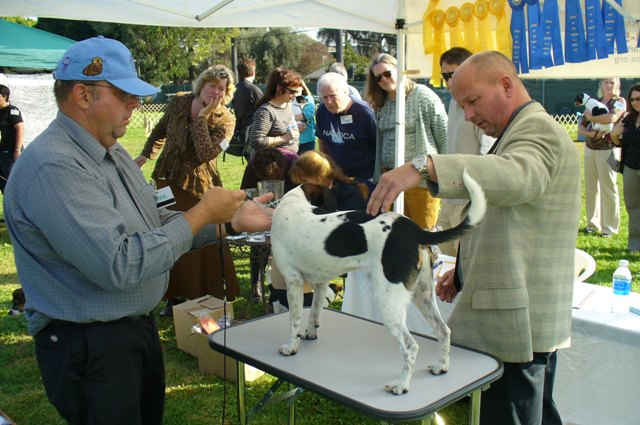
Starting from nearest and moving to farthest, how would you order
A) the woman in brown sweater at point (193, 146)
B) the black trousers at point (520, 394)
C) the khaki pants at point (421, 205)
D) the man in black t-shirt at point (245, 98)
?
1. the black trousers at point (520, 394)
2. the woman in brown sweater at point (193, 146)
3. the khaki pants at point (421, 205)
4. the man in black t-shirt at point (245, 98)

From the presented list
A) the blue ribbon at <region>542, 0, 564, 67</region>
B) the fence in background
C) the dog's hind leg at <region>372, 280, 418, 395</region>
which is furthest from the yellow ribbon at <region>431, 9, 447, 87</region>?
the fence in background

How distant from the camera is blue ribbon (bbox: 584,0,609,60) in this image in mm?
4180

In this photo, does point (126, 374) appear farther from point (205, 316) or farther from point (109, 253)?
point (205, 316)

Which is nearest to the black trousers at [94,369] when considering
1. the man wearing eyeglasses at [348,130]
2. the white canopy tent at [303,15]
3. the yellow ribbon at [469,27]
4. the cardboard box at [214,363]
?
the cardboard box at [214,363]

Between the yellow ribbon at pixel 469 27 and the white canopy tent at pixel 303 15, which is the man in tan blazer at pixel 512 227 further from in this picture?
the white canopy tent at pixel 303 15

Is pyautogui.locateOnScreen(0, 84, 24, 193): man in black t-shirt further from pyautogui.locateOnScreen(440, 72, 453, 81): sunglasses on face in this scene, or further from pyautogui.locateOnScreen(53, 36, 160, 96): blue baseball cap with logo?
pyautogui.locateOnScreen(53, 36, 160, 96): blue baseball cap with logo

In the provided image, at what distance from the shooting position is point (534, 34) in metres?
4.31

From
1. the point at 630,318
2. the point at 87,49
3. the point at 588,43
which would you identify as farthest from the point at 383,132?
the point at 87,49

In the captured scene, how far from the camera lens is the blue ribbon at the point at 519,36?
14.0 ft

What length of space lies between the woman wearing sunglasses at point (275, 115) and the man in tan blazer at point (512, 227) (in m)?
3.57

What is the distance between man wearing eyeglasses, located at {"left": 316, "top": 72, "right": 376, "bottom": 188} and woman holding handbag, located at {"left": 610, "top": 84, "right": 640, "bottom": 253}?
11.4ft

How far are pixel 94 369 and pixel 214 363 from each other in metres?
2.39

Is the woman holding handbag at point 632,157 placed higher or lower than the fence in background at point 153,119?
lower

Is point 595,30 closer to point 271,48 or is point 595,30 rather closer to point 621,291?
point 621,291
